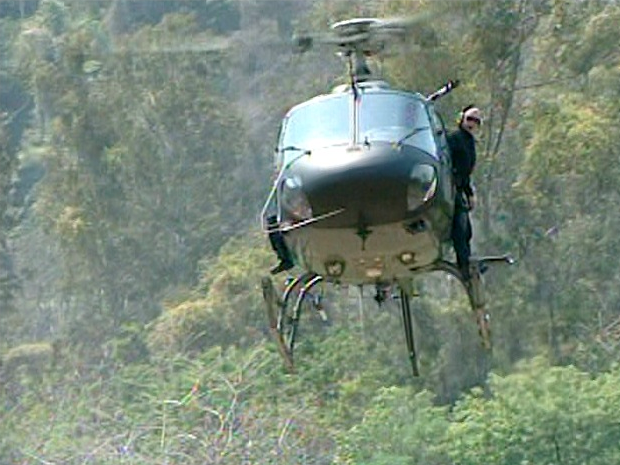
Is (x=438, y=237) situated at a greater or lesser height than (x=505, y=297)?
greater

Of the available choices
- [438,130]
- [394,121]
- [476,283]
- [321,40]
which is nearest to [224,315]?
[476,283]

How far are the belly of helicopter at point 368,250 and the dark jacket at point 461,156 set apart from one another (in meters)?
0.41

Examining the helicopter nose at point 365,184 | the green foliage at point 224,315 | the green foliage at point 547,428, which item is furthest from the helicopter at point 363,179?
the green foliage at point 224,315

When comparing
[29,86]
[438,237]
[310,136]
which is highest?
[310,136]

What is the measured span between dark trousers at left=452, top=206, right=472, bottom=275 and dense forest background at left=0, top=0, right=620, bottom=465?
6.22 meters

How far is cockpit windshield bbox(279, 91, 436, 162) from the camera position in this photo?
6.60 meters

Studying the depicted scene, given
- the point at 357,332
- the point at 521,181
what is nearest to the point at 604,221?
the point at 521,181

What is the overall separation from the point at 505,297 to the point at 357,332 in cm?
166

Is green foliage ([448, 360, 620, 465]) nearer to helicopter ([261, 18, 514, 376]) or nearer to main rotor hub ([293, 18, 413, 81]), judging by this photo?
helicopter ([261, 18, 514, 376])

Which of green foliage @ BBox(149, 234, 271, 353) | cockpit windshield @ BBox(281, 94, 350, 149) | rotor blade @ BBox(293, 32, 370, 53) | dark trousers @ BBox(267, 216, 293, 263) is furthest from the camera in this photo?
green foliage @ BBox(149, 234, 271, 353)

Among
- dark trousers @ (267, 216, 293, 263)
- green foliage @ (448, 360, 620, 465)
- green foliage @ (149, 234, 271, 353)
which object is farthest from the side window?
green foliage @ (149, 234, 271, 353)

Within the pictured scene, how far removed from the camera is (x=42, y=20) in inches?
1011

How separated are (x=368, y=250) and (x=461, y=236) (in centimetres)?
76

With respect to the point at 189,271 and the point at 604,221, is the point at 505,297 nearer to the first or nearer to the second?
the point at 604,221
